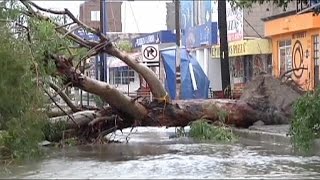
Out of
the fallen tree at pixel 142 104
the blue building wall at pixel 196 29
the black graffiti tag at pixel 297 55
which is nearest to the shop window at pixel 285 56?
the black graffiti tag at pixel 297 55

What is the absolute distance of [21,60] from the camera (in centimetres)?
1298

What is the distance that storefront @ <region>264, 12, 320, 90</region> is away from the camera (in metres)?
28.5

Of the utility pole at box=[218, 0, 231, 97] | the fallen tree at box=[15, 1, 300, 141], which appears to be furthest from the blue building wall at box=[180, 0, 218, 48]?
the fallen tree at box=[15, 1, 300, 141]

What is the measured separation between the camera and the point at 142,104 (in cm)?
1736

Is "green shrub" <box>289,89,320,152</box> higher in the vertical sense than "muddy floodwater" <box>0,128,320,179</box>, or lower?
higher

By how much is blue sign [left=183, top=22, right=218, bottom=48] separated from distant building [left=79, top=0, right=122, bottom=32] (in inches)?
227

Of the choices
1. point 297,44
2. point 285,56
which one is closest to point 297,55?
point 297,44

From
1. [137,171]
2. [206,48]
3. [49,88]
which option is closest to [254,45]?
[206,48]

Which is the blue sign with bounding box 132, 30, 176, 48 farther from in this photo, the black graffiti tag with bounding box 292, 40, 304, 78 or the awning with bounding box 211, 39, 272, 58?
the black graffiti tag with bounding box 292, 40, 304, 78

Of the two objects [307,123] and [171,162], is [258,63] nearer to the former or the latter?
[307,123]

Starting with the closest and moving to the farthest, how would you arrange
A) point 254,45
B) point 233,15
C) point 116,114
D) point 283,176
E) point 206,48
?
Result: point 283,176
point 116,114
point 254,45
point 233,15
point 206,48

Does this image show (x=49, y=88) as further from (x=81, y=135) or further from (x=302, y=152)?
(x=302, y=152)

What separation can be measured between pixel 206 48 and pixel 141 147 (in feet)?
86.5

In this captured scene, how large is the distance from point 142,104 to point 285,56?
16.4 m
